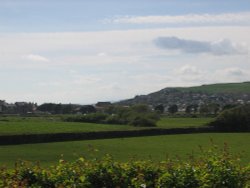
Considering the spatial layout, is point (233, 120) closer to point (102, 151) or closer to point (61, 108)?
point (102, 151)

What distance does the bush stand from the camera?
96000mm

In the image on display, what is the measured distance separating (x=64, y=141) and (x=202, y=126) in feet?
102

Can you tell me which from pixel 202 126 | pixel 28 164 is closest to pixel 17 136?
pixel 202 126

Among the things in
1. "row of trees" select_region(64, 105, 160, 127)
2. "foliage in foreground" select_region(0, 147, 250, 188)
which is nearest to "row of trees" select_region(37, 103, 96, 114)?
"row of trees" select_region(64, 105, 160, 127)

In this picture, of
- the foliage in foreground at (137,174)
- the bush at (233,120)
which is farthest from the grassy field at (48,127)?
the foliage in foreground at (137,174)

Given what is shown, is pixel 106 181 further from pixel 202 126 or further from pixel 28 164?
pixel 202 126

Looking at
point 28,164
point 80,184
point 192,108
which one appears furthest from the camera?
point 192,108

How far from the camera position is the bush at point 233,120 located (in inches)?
3780

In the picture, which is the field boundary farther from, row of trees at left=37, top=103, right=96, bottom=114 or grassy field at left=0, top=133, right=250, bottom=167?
row of trees at left=37, top=103, right=96, bottom=114

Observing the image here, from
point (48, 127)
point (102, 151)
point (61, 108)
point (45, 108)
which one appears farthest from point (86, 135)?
point (45, 108)

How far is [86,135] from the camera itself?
75.1 metres

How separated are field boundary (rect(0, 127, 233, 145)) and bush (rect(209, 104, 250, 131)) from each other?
2.83 m

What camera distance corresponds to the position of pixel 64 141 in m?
70.9

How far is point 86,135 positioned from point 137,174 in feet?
206
